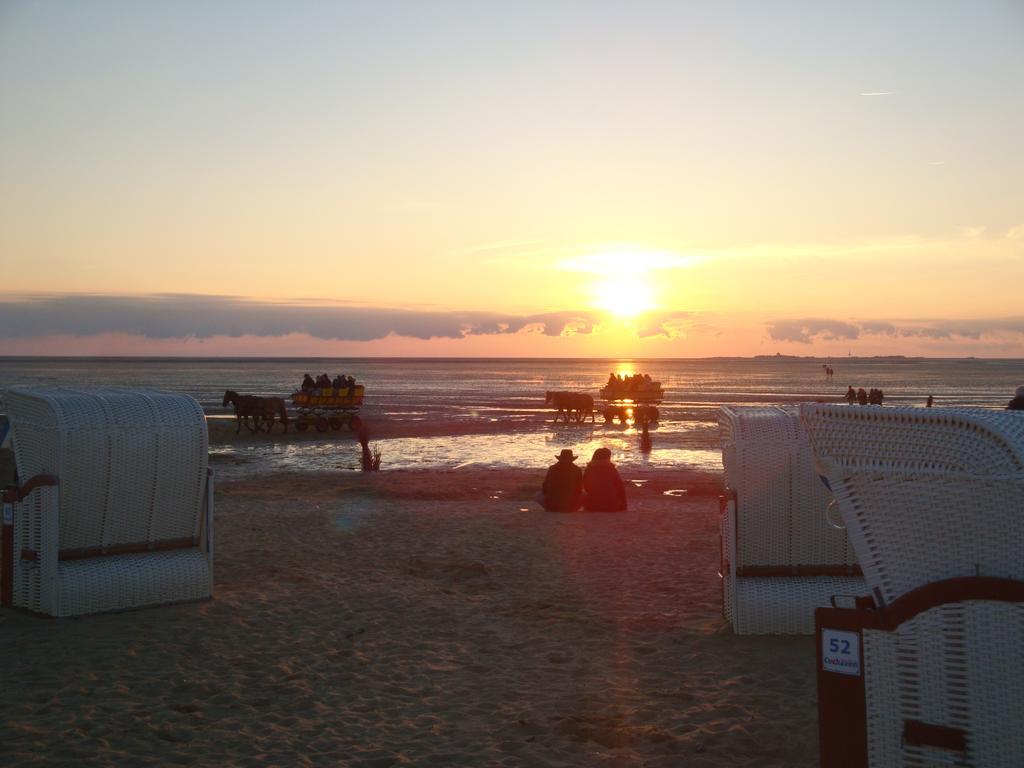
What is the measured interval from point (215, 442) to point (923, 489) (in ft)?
97.8

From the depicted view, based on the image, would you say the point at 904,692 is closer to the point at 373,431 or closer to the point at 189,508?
the point at 189,508

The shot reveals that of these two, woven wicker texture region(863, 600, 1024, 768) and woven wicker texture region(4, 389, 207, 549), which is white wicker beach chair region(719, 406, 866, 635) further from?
woven wicker texture region(4, 389, 207, 549)

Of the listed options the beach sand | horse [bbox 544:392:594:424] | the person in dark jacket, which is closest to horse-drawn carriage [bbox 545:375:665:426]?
horse [bbox 544:392:594:424]

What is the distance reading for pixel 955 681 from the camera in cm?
315

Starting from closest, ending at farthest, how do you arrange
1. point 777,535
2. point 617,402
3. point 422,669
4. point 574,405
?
1. point 422,669
2. point 777,535
3. point 574,405
4. point 617,402

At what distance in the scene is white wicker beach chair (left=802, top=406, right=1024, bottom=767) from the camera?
3.07 metres

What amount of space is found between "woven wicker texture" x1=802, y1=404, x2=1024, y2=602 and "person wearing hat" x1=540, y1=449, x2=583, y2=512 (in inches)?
418

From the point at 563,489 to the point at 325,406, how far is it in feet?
70.9

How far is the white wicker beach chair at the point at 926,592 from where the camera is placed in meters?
3.07

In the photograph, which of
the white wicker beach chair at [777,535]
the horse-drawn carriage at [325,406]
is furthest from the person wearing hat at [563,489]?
the horse-drawn carriage at [325,406]

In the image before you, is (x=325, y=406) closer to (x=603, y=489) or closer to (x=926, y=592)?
(x=603, y=489)

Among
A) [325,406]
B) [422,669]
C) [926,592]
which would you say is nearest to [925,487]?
[926,592]

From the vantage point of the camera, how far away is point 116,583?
317 inches

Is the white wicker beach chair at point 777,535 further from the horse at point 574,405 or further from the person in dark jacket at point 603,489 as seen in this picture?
the horse at point 574,405
